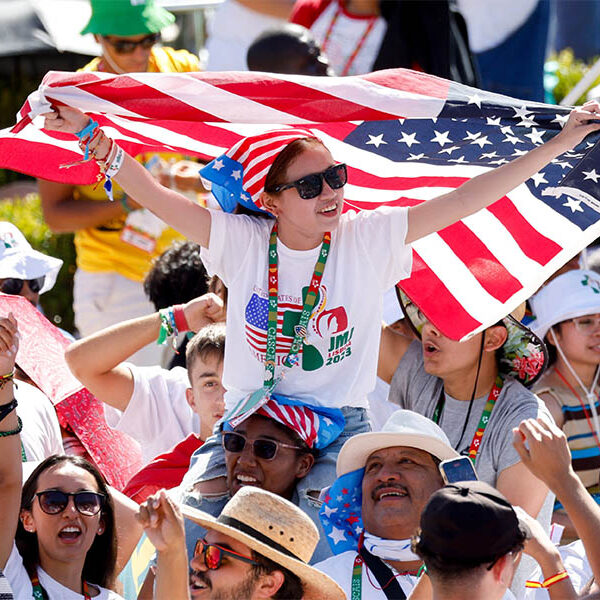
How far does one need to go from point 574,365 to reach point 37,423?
2527 millimetres

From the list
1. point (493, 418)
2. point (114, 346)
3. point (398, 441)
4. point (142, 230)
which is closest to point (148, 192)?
point (114, 346)

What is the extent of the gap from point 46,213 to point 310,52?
1.79 metres

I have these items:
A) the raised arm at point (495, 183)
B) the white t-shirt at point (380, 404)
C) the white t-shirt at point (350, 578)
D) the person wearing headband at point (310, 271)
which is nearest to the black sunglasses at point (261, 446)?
the person wearing headband at point (310, 271)

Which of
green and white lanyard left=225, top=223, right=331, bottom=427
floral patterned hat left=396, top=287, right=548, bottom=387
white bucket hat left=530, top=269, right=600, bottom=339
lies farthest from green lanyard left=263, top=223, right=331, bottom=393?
white bucket hat left=530, top=269, right=600, bottom=339

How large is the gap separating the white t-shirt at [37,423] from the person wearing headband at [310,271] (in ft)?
2.93

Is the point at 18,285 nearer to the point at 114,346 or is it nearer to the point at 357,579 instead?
the point at 114,346

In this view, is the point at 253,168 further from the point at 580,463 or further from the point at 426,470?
the point at 580,463

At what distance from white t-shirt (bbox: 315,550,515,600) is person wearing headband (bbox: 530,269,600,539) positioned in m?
1.75

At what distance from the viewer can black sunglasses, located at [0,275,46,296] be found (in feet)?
20.9

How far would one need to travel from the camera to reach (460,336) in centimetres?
505

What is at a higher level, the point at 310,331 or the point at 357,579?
the point at 310,331

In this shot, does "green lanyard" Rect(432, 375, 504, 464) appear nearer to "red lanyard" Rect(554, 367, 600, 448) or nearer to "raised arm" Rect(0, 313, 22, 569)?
"red lanyard" Rect(554, 367, 600, 448)

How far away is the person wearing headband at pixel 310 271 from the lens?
15.0 feet

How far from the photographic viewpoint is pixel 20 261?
643cm
